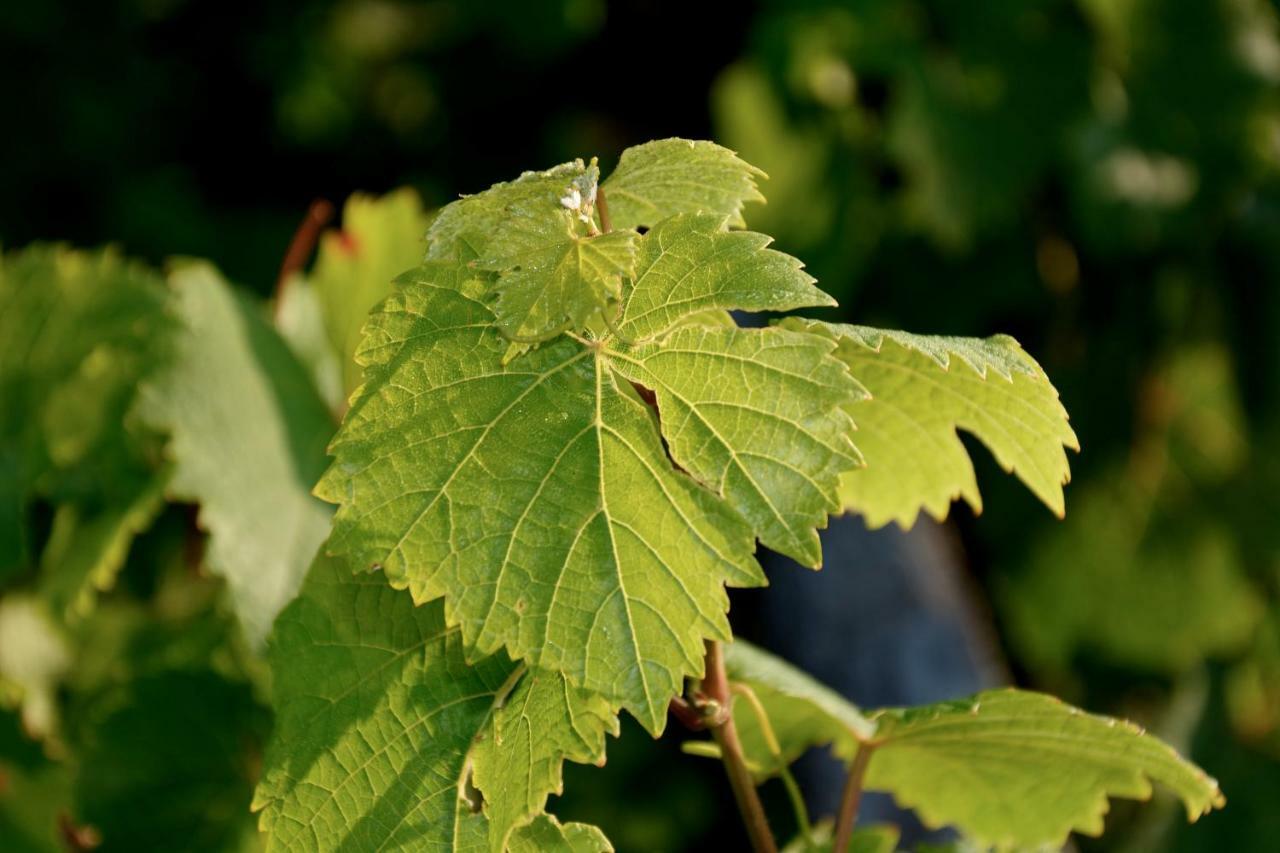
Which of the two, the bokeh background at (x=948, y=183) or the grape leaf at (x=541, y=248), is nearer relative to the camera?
the grape leaf at (x=541, y=248)

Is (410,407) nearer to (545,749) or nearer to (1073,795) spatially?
(545,749)

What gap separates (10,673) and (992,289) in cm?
207

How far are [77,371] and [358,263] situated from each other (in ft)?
1.01

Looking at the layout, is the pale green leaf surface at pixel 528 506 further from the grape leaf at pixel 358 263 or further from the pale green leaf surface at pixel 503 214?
the grape leaf at pixel 358 263

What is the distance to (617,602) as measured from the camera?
688 millimetres

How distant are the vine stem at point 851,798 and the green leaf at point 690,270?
355mm

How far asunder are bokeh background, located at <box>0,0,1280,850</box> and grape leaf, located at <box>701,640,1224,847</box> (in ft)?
4.64

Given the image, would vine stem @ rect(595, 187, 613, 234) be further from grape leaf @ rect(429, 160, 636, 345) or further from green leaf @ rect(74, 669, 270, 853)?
green leaf @ rect(74, 669, 270, 853)

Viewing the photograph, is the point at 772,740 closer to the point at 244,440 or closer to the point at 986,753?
the point at 986,753

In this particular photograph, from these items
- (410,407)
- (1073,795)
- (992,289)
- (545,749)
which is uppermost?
(410,407)

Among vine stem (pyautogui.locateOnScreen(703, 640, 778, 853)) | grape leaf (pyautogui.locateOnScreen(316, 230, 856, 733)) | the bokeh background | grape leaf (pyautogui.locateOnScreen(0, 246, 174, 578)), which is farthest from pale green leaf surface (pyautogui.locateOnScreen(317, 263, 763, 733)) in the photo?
the bokeh background

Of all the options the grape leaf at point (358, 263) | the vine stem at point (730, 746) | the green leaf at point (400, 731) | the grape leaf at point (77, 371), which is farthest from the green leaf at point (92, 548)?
the vine stem at point (730, 746)

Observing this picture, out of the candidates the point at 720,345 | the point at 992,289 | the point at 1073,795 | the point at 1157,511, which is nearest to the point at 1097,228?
the point at 992,289

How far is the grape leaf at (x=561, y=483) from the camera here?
2.25 ft
